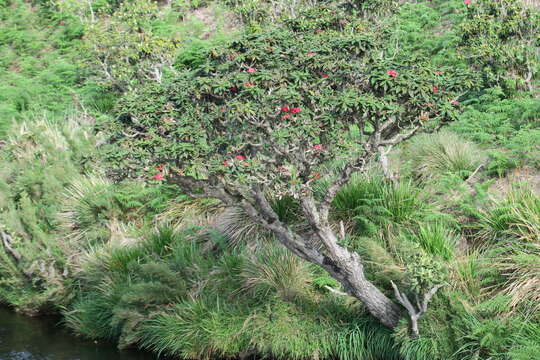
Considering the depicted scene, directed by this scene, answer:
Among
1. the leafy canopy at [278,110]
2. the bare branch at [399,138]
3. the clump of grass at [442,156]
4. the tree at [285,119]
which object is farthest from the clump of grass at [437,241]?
the clump of grass at [442,156]

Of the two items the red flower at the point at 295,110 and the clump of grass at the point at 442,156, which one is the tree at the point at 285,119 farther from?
the clump of grass at the point at 442,156

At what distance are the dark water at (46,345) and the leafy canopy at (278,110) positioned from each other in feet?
12.3

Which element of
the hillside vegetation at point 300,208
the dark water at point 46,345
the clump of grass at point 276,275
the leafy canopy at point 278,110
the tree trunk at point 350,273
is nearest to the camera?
the leafy canopy at point 278,110

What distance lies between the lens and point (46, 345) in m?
10.3

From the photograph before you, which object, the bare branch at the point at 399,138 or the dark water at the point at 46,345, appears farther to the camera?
the dark water at the point at 46,345

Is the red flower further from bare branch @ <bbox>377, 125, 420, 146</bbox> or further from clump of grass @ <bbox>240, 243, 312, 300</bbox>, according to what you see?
clump of grass @ <bbox>240, 243, 312, 300</bbox>

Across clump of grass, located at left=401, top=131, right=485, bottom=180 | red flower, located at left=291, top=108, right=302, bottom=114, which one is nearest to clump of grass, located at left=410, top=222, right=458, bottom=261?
clump of grass, located at left=401, top=131, right=485, bottom=180

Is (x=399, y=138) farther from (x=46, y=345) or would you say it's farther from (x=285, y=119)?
(x=46, y=345)

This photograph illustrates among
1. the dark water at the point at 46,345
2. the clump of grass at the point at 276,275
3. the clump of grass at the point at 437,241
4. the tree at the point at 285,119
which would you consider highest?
the tree at the point at 285,119

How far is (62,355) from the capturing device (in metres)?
9.87

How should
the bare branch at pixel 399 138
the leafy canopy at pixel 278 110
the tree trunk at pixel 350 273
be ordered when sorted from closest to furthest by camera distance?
the leafy canopy at pixel 278 110, the bare branch at pixel 399 138, the tree trunk at pixel 350 273

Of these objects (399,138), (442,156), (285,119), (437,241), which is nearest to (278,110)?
(285,119)

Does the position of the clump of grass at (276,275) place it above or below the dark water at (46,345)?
above

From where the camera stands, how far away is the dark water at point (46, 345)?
9781 mm
